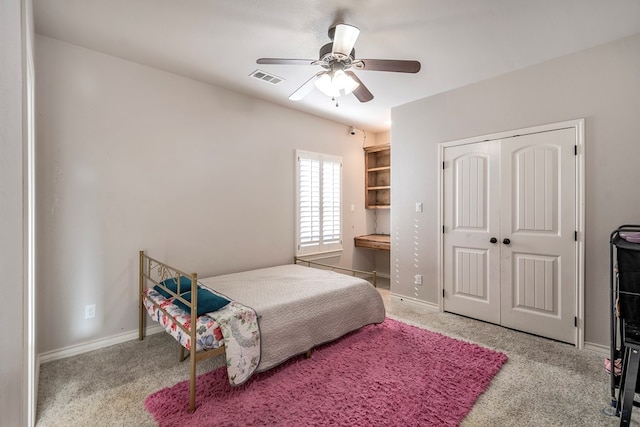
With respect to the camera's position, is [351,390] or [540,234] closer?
[351,390]

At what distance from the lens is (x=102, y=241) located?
A: 8.83 feet

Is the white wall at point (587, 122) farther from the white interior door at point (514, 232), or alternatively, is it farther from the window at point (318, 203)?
the window at point (318, 203)

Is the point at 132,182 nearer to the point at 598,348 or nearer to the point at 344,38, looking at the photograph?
the point at 344,38

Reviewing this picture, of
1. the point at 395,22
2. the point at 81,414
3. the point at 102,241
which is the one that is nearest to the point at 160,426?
the point at 81,414

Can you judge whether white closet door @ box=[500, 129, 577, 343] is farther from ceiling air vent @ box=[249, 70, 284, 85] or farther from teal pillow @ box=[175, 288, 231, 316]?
teal pillow @ box=[175, 288, 231, 316]

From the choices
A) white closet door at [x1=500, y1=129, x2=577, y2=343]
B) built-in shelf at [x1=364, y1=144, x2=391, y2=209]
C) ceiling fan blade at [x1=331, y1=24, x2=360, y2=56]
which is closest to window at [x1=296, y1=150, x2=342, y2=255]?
built-in shelf at [x1=364, y1=144, x2=391, y2=209]

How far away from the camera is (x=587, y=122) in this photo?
266cm

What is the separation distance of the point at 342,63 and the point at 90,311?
9.78 feet

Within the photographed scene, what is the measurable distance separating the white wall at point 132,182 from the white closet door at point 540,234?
8.82 feet

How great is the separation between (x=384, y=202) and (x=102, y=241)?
4109 millimetres

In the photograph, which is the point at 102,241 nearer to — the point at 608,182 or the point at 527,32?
the point at 527,32

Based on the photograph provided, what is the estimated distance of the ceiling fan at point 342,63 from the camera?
79.5 inches

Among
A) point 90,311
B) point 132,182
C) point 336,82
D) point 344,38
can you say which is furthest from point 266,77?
point 90,311

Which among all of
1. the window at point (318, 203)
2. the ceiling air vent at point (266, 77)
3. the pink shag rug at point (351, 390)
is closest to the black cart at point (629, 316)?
the pink shag rug at point (351, 390)
